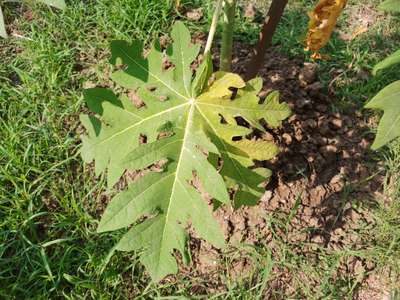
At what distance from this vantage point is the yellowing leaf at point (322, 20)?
1.75m

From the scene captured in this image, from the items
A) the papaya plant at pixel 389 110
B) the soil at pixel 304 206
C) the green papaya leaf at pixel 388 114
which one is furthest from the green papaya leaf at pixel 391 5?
the soil at pixel 304 206

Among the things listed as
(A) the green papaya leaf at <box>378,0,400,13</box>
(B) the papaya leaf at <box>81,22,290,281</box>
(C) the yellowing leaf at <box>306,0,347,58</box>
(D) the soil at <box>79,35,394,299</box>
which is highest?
(A) the green papaya leaf at <box>378,0,400,13</box>

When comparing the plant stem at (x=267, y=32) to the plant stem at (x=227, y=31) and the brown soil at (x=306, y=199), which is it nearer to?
the plant stem at (x=227, y=31)

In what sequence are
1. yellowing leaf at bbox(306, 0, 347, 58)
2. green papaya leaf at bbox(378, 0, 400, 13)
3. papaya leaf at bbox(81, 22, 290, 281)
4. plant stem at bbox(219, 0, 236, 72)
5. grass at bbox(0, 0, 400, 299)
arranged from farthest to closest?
grass at bbox(0, 0, 400, 299), plant stem at bbox(219, 0, 236, 72), yellowing leaf at bbox(306, 0, 347, 58), papaya leaf at bbox(81, 22, 290, 281), green papaya leaf at bbox(378, 0, 400, 13)

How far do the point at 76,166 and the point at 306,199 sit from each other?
116 centimetres

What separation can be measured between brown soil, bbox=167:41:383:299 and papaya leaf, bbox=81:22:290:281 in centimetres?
58

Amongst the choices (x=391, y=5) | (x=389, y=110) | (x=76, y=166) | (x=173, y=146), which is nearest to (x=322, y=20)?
(x=391, y=5)

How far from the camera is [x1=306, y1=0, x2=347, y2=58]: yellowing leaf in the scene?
69.0 inches

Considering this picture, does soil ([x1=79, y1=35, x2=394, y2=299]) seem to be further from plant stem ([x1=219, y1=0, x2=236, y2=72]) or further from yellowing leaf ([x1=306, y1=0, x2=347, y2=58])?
yellowing leaf ([x1=306, y1=0, x2=347, y2=58])

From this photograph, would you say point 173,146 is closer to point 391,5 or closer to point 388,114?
point 388,114

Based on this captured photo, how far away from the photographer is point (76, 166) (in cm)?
259

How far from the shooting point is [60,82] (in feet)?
9.33

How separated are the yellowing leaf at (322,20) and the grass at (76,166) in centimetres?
89

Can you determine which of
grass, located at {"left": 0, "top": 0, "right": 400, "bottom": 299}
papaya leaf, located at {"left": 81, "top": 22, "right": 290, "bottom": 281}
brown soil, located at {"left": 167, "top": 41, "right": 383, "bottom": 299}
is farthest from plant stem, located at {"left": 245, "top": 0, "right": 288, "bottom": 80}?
grass, located at {"left": 0, "top": 0, "right": 400, "bottom": 299}
